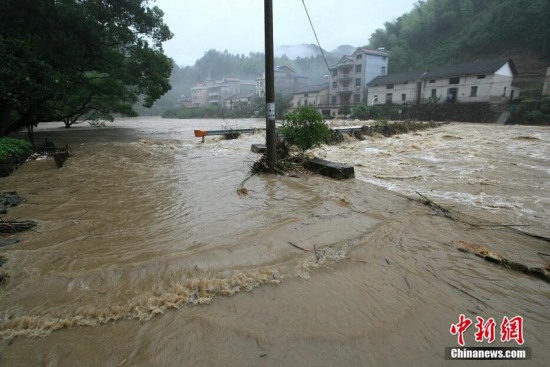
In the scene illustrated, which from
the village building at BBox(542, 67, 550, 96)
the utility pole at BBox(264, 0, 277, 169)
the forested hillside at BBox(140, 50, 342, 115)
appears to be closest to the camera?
the utility pole at BBox(264, 0, 277, 169)

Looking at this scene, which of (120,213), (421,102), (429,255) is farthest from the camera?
(421,102)

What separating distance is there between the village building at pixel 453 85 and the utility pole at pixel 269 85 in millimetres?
35433

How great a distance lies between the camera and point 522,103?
2814cm

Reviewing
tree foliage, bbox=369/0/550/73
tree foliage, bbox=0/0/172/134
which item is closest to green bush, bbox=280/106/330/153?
tree foliage, bbox=0/0/172/134

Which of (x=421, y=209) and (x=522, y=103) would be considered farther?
(x=522, y=103)

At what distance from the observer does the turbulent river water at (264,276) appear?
7.54ft

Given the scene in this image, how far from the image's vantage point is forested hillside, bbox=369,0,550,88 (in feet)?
131

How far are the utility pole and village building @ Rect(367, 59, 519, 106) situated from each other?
35433mm

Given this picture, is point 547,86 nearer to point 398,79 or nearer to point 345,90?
point 398,79

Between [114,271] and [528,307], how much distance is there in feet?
13.8

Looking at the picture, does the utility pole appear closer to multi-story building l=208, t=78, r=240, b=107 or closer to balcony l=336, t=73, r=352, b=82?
balcony l=336, t=73, r=352, b=82

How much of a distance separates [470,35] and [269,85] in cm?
5653

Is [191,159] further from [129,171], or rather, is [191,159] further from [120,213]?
[120,213]

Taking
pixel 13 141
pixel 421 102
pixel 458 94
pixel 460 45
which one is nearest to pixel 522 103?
pixel 458 94
